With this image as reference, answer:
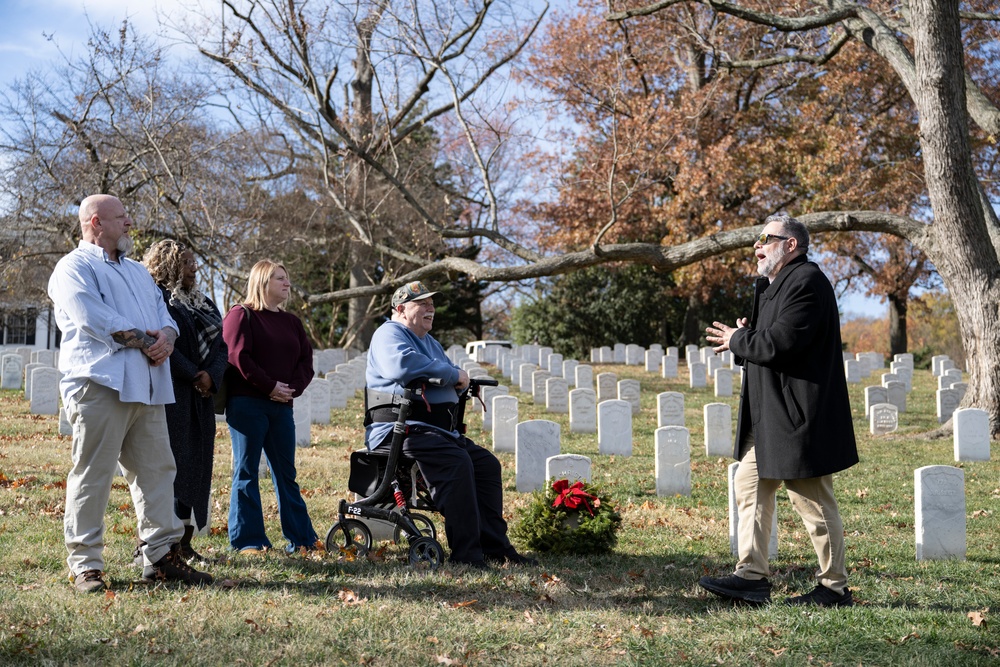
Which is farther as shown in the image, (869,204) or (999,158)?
(999,158)

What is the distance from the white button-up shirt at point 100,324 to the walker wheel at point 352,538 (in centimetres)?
158

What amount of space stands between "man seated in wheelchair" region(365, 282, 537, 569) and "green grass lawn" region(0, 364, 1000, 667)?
0.33m

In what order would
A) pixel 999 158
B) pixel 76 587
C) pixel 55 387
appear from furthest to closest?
pixel 999 158 → pixel 55 387 → pixel 76 587

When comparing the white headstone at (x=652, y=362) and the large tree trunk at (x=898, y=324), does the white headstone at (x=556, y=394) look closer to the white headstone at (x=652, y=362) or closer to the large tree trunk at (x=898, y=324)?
the white headstone at (x=652, y=362)

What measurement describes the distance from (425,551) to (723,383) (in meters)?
13.6

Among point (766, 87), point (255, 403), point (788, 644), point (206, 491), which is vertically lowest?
point (788, 644)

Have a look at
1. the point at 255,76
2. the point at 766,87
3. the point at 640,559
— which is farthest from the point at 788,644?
the point at 766,87

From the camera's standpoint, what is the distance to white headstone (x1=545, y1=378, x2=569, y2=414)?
15.5m

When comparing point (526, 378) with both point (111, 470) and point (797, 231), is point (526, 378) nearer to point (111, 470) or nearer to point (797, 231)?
point (797, 231)

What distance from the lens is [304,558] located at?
575 centimetres

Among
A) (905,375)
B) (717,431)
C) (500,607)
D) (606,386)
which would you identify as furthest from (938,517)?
(905,375)

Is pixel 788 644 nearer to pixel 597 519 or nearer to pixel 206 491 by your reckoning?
pixel 597 519

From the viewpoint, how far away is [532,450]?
8750mm

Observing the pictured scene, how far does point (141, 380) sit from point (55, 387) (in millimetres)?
9882
